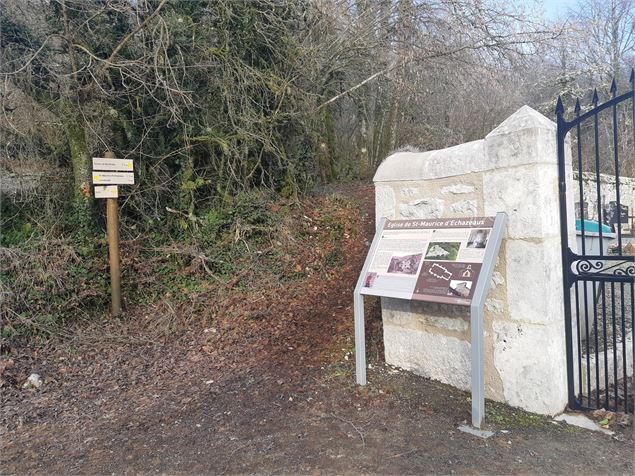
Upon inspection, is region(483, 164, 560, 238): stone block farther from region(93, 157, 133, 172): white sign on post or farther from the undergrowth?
region(93, 157, 133, 172): white sign on post

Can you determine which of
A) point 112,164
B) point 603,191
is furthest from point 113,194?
point 603,191

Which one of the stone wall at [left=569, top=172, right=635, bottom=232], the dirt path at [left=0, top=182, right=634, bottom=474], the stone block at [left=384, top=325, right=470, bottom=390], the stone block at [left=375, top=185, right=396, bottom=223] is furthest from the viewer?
the stone wall at [left=569, top=172, right=635, bottom=232]

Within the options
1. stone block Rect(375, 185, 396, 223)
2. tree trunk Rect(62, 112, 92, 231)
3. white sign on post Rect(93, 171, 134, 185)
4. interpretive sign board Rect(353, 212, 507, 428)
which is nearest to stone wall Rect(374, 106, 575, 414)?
interpretive sign board Rect(353, 212, 507, 428)

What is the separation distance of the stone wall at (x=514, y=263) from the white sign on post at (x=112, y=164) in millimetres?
4331

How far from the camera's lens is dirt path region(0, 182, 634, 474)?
3.10m

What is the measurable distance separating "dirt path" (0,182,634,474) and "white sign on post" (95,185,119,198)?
6.56 ft

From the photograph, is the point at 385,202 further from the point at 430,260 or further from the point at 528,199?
the point at 528,199

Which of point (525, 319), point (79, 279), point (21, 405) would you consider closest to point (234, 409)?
point (21, 405)

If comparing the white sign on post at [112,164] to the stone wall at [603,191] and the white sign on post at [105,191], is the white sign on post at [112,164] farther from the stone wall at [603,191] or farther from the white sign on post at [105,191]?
the stone wall at [603,191]

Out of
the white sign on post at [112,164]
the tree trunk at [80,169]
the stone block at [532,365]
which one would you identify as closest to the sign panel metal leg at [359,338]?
the stone block at [532,365]

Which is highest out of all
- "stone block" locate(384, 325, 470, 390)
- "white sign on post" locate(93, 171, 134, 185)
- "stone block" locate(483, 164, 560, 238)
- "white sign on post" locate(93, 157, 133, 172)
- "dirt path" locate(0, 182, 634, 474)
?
"white sign on post" locate(93, 157, 133, 172)

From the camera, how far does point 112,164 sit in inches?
256

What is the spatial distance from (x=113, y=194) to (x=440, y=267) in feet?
15.7

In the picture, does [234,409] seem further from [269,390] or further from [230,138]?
[230,138]
